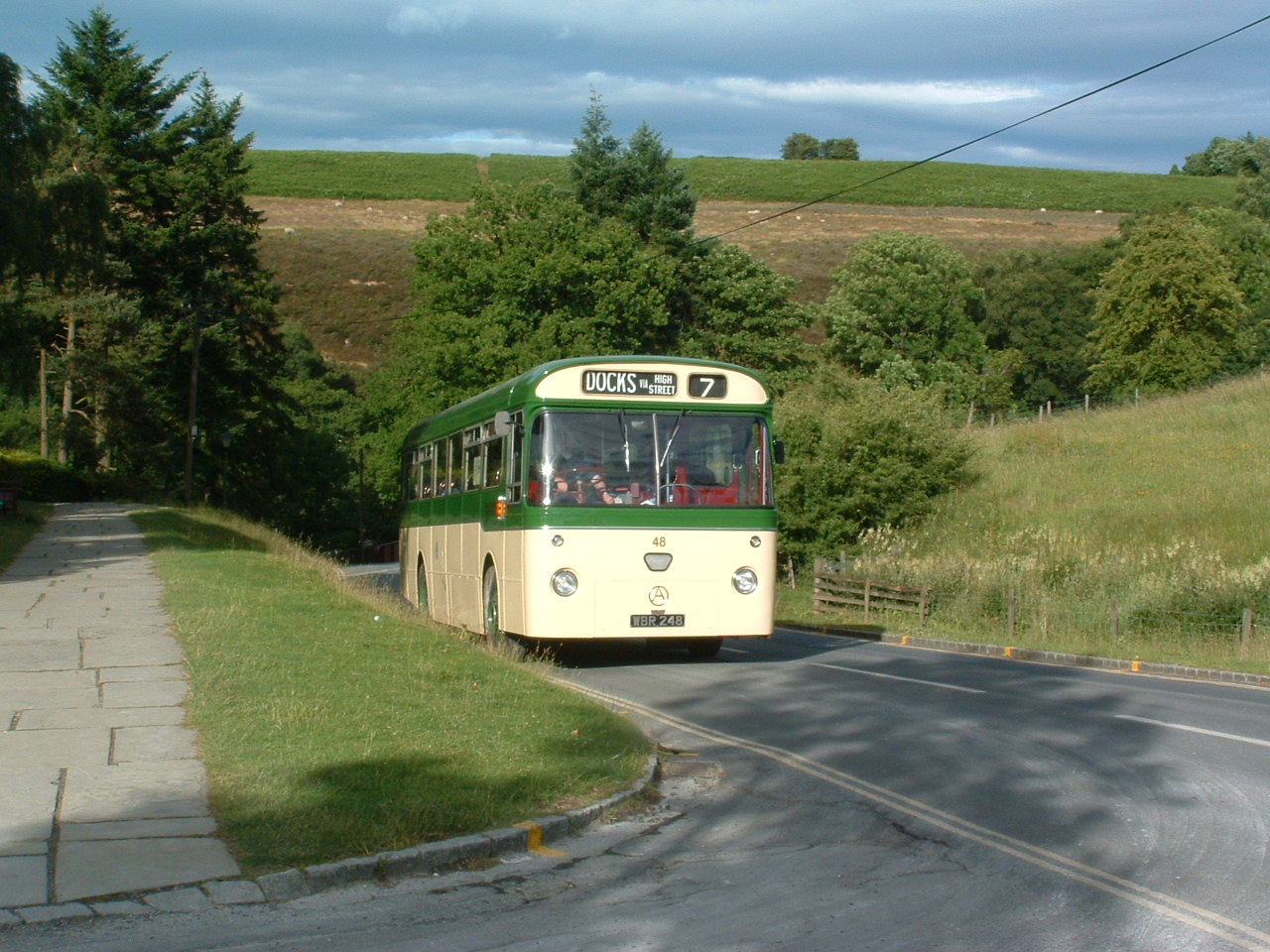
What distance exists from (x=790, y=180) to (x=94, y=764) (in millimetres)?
123984

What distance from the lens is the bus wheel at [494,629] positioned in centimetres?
1505

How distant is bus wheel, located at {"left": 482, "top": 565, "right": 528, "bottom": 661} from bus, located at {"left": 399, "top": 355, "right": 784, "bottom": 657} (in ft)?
0.49

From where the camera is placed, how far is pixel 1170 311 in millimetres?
61594

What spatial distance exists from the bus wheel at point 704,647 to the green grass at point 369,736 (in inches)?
131

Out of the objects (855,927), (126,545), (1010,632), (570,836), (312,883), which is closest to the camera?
(855,927)

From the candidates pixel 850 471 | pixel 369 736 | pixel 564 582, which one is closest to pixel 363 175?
pixel 850 471

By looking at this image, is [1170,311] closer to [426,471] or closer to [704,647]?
[426,471]

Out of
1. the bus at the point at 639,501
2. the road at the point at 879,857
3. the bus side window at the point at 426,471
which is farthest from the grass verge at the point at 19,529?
the road at the point at 879,857

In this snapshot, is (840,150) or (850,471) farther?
(840,150)

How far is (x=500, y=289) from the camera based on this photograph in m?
48.9

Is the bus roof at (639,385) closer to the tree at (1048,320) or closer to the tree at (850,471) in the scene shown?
the tree at (850,471)

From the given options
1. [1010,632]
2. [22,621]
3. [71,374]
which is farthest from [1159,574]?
[71,374]

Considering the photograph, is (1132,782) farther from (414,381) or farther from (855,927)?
(414,381)

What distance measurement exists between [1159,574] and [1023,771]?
55.0ft
